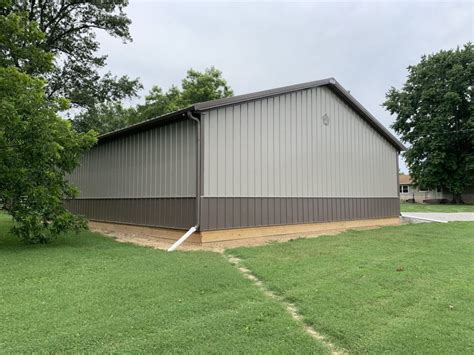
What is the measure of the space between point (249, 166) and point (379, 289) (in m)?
5.48

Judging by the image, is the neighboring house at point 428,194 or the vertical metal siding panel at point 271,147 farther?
the neighboring house at point 428,194

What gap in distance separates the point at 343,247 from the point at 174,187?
14.9 feet

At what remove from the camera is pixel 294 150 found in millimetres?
11125

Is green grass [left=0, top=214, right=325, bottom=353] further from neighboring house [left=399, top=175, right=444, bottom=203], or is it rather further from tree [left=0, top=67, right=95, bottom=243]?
neighboring house [left=399, top=175, right=444, bottom=203]

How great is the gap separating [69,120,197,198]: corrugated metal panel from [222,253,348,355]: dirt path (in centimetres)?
338

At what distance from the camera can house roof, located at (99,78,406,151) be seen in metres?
8.97

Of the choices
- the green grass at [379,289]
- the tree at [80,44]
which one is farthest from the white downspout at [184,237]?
the tree at [80,44]

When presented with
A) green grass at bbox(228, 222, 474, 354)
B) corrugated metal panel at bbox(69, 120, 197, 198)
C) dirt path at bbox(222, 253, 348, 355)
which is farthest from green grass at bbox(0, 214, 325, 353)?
corrugated metal panel at bbox(69, 120, 197, 198)

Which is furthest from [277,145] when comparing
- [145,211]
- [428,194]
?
[428,194]

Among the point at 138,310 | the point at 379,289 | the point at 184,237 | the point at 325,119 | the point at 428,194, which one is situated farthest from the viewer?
the point at 428,194

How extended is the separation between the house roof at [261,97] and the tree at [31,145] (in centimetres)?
179

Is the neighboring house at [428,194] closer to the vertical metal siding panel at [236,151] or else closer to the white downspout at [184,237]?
the vertical metal siding panel at [236,151]

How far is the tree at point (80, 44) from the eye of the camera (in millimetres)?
18969

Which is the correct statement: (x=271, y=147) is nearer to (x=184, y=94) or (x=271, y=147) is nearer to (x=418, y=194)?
(x=184, y=94)
